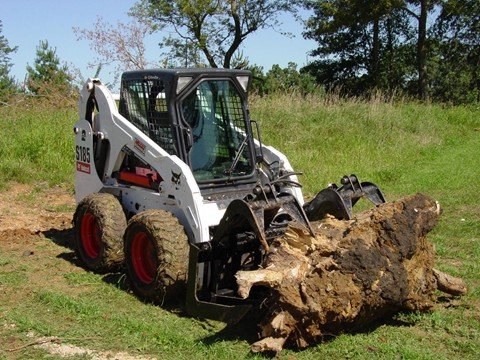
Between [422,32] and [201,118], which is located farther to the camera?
[422,32]

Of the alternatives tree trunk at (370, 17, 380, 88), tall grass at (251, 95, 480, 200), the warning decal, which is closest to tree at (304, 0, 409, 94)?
tree trunk at (370, 17, 380, 88)

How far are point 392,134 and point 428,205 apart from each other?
467 inches

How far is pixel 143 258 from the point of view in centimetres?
654

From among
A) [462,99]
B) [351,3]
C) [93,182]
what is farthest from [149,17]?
[93,182]

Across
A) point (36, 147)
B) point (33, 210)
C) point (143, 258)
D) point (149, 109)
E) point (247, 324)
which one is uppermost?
point (149, 109)

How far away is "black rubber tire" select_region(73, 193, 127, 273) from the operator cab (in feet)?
2.94

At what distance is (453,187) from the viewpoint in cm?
1224

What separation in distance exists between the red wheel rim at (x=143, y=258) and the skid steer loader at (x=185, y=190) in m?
0.01

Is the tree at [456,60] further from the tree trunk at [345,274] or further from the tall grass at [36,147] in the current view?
the tree trunk at [345,274]

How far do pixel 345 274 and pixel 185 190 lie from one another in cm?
180

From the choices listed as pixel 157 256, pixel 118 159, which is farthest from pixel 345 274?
pixel 118 159

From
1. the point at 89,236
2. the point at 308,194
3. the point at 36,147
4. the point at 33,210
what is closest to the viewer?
the point at 89,236

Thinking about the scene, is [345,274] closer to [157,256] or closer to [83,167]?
[157,256]

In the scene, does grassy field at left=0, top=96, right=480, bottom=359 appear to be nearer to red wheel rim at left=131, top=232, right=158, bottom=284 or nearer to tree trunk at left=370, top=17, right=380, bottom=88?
red wheel rim at left=131, top=232, right=158, bottom=284
